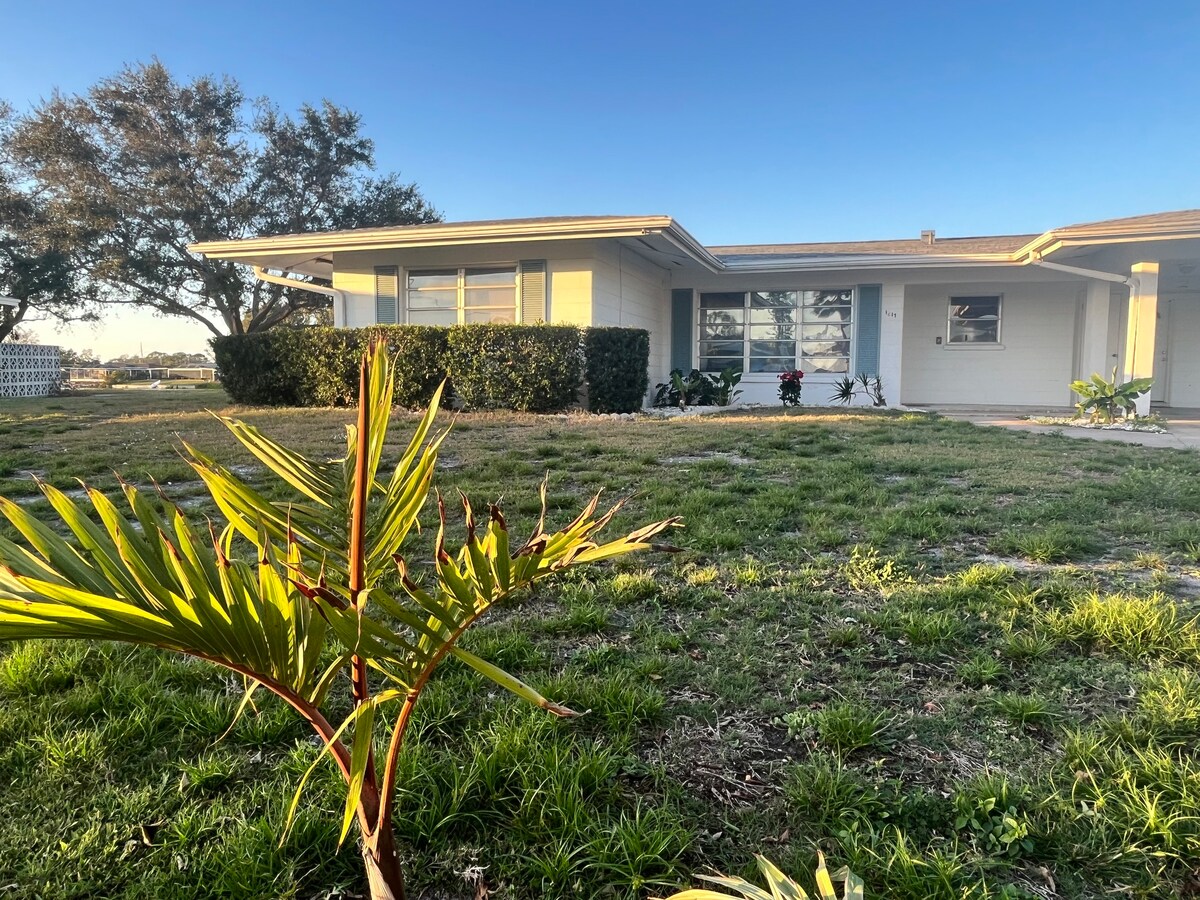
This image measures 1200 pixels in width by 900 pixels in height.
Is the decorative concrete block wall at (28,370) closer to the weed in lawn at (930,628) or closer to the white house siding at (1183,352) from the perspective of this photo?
the weed in lawn at (930,628)

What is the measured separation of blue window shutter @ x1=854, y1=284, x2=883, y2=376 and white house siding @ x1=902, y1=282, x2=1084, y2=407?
163 cm

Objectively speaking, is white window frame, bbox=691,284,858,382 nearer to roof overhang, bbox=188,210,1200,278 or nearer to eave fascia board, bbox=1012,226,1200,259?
roof overhang, bbox=188,210,1200,278

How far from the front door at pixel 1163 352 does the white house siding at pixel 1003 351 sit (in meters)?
1.67

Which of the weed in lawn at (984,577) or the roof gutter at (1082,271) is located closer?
the weed in lawn at (984,577)

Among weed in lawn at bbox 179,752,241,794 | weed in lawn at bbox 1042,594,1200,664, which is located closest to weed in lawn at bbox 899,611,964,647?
weed in lawn at bbox 1042,594,1200,664

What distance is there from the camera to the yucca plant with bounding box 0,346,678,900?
0.73m

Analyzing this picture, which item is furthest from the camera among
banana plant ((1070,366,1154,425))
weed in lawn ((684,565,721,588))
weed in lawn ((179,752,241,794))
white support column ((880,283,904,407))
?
white support column ((880,283,904,407))

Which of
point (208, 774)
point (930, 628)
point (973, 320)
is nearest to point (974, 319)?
point (973, 320)

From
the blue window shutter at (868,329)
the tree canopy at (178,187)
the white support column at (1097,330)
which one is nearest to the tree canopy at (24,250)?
the tree canopy at (178,187)

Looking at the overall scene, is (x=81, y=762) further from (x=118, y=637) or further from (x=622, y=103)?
(x=622, y=103)

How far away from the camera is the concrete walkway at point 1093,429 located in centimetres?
739

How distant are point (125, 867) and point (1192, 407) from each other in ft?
54.9

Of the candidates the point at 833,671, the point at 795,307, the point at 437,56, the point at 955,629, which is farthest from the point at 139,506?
the point at 437,56

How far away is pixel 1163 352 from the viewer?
13.0 m
